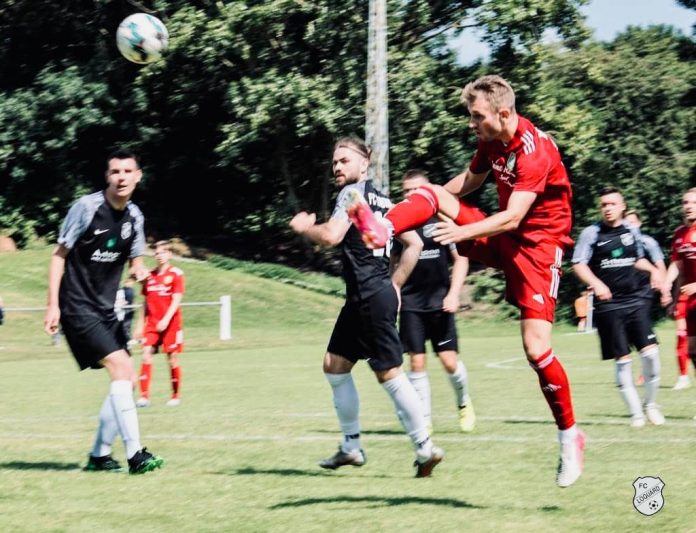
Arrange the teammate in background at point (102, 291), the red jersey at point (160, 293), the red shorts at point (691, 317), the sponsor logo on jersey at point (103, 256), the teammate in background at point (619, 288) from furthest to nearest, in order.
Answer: the red jersey at point (160, 293) → the red shorts at point (691, 317) → the teammate in background at point (619, 288) → the sponsor logo on jersey at point (103, 256) → the teammate in background at point (102, 291)

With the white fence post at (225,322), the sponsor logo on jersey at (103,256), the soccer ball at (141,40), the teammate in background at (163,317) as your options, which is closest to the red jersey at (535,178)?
the sponsor logo on jersey at (103,256)

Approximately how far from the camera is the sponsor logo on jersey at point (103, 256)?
8156mm

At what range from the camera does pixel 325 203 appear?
4181 centimetres

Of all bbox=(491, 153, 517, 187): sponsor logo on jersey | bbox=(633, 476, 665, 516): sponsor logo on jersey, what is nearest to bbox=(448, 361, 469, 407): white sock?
bbox=(633, 476, 665, 516): sponsor logo on jersey

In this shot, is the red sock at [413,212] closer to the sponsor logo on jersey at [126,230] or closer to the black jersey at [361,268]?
the black jersey at [361,268]

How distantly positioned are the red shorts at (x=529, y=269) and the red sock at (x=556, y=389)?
27cm

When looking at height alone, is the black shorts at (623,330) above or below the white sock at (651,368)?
above

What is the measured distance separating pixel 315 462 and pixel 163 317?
6093 millimetres

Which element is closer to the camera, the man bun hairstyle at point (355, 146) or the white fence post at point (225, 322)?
the man bun hairstyle at point (355, 146)

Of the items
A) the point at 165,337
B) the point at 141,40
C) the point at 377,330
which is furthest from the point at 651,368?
the point at 141,40

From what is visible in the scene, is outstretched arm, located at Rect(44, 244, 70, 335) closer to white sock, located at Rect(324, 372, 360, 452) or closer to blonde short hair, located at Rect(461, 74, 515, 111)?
white sock, located at Rect(324, 372, 360, 452)

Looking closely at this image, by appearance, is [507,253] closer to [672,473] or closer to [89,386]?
[672,473]

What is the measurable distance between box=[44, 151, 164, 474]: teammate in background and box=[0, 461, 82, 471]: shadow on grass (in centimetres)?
16

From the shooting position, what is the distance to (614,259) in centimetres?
1102
